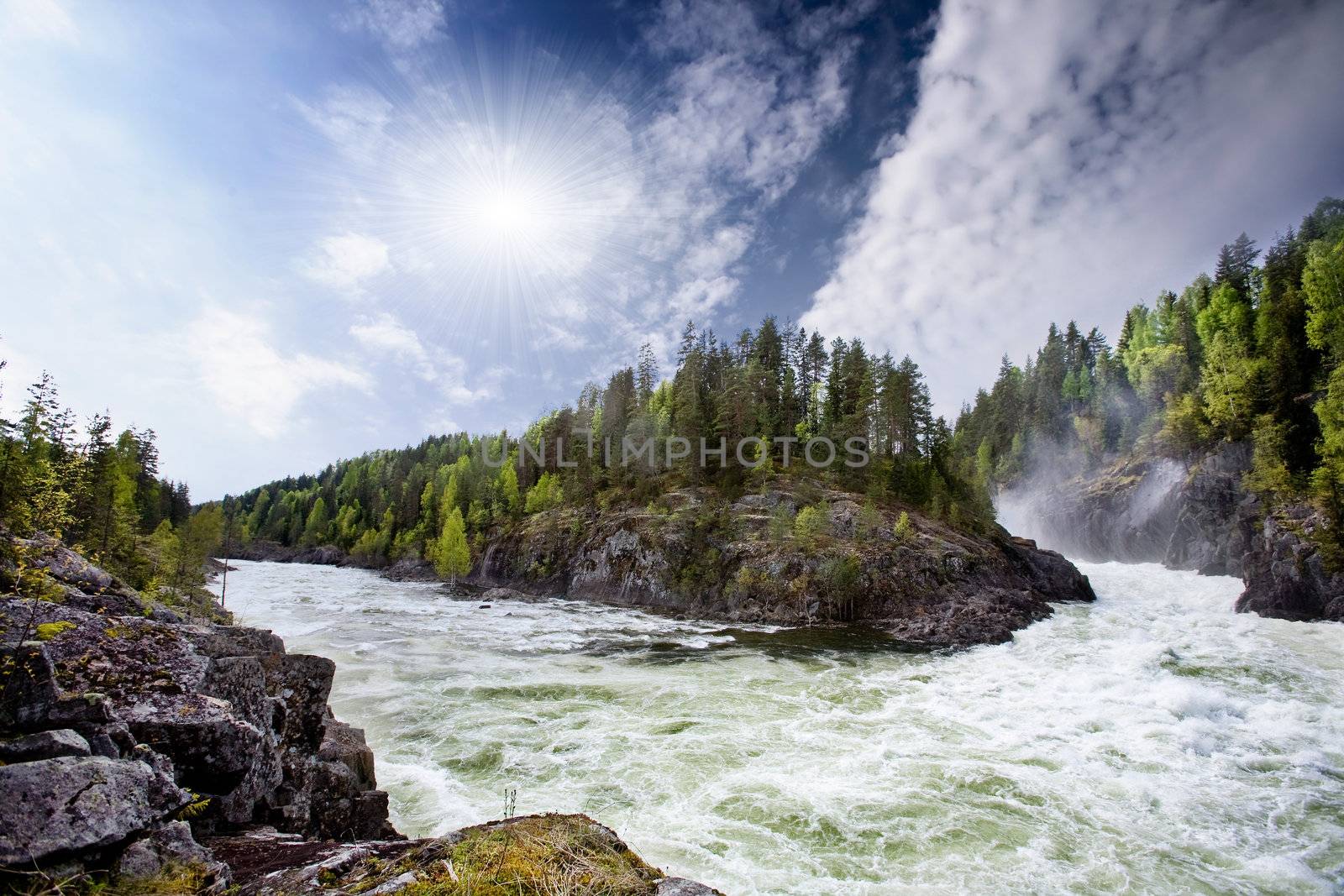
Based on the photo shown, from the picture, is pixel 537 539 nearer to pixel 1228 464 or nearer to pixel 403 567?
pixel 403 567

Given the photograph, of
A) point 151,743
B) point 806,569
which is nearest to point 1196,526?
point 806,569

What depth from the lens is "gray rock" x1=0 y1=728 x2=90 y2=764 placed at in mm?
3918

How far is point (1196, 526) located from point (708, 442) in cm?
4765

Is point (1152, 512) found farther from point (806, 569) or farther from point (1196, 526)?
point (806, 569)

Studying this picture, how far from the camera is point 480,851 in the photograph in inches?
163

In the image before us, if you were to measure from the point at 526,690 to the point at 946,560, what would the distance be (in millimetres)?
35580

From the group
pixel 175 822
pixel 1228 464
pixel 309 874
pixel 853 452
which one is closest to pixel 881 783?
pixel 309 874

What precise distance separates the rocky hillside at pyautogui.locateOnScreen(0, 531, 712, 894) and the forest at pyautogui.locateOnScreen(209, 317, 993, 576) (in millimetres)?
48219

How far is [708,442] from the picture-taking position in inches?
2466

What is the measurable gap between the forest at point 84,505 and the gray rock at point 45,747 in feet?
18.4

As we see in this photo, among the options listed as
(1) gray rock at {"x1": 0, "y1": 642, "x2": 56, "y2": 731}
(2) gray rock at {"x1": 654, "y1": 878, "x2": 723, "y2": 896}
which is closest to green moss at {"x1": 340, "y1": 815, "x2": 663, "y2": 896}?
(2) gray rock at {"x1": 654, "y1": 878, "x2": 723, "y2": 896}

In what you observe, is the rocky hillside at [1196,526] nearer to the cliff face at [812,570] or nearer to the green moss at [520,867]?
the cliff face at [812,570]

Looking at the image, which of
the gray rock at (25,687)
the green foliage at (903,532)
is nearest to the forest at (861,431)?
the green foliage at (903,532)

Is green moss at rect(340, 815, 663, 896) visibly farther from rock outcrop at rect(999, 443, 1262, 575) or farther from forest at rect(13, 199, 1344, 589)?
rock outcrop at rect(999, 443, 1262, 575)
